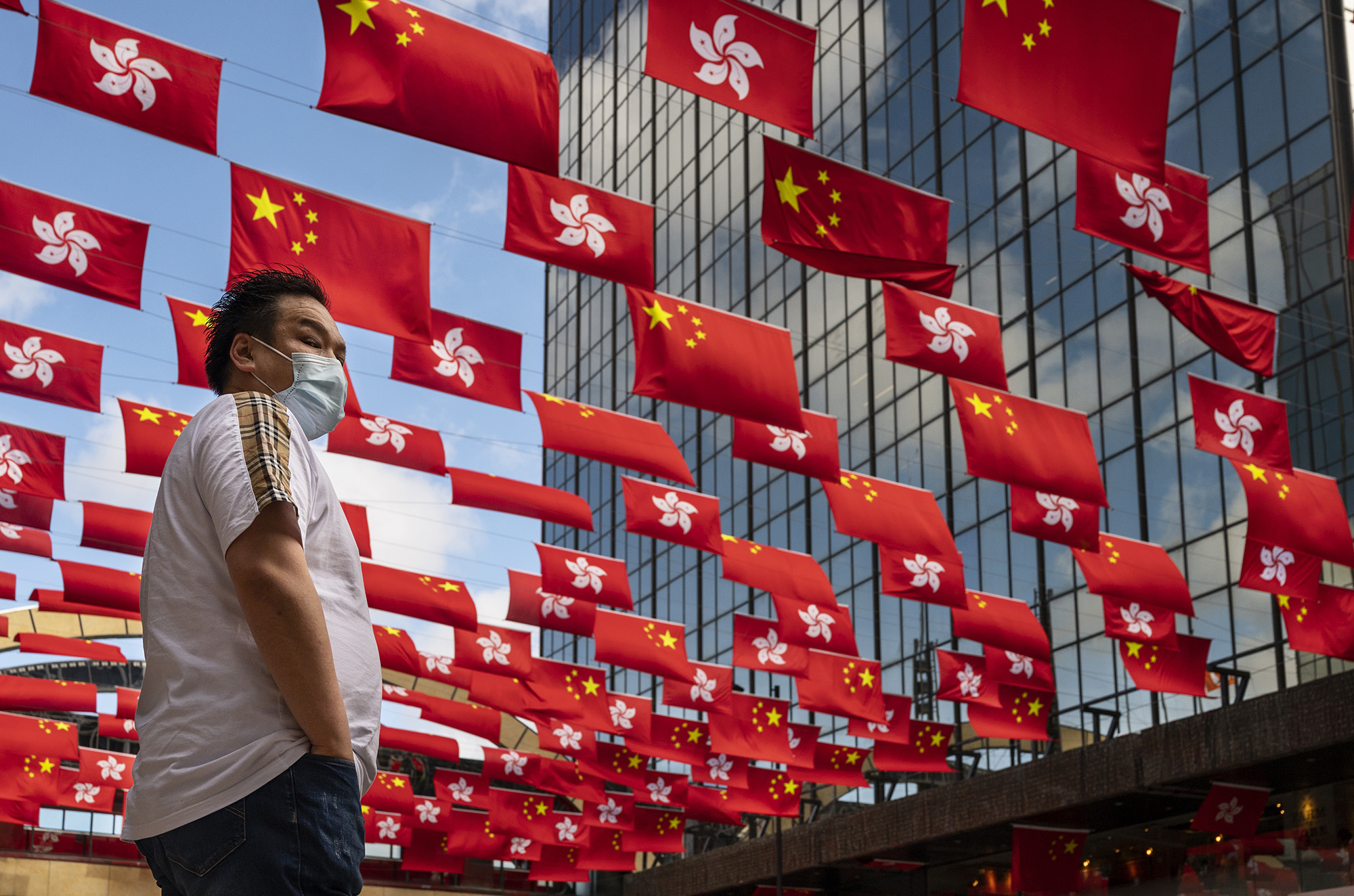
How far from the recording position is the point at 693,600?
42.7 m

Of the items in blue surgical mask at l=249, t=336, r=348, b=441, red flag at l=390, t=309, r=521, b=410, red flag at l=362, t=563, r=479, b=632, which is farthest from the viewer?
red flag at l=362, t=563, r=479, b=632

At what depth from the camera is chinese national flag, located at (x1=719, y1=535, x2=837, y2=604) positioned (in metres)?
19.5

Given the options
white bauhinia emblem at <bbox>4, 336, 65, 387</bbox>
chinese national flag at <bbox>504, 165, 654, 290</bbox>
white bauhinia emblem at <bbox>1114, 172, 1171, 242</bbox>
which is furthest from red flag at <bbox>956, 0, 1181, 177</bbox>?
white bauhinia emblem at <bbox>4, 336, 65, 387</bbox>

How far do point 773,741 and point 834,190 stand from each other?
562 inches

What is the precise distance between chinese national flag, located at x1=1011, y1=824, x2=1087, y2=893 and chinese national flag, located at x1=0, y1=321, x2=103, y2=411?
53.6ft

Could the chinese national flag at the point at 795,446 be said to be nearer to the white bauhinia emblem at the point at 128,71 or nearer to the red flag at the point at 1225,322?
the red flag at the point at 1225,322

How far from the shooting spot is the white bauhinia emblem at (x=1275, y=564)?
16609 mm

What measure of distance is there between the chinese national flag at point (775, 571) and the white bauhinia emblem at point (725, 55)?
9781mm

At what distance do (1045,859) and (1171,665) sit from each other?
239 inches

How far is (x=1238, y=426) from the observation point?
1525 cm

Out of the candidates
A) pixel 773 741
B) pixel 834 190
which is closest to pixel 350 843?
pixel 834 190

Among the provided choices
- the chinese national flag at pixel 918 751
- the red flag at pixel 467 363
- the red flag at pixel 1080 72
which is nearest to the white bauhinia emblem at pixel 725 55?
the red flag at pixel 1080 72

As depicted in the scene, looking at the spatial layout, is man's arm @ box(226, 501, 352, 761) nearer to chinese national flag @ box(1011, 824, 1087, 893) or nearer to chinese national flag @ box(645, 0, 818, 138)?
chinese national flag @ box(645, 0, 818, 138)

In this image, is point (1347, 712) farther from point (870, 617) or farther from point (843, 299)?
point (843, 299)
